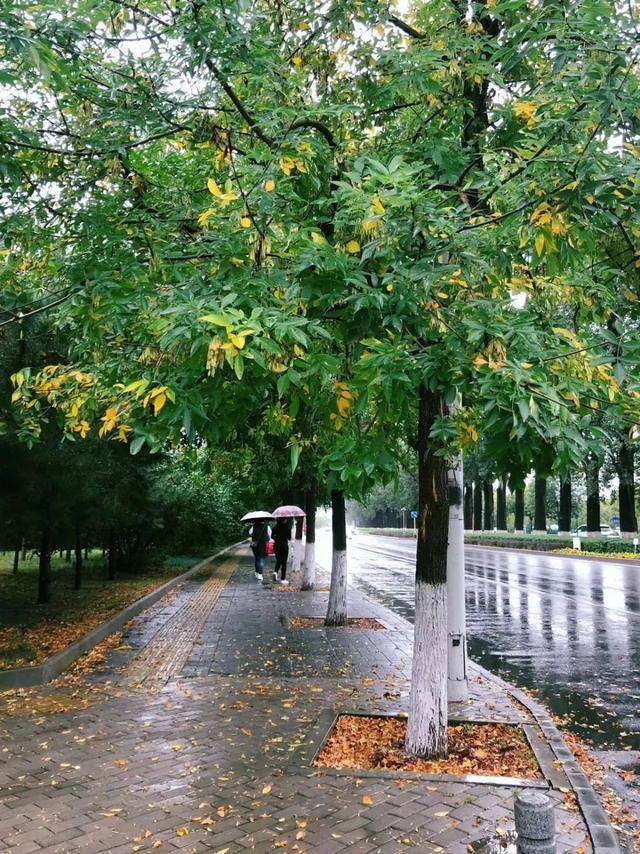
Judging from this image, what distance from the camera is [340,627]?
12047 millimetres

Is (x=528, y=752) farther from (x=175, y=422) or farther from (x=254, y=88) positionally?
(x=254, y=88)

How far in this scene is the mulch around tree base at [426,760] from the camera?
5406 millimetres

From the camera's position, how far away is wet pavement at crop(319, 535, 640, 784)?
7.24 meters

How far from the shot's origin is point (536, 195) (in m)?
4.36

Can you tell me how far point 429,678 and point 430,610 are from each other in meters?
0.54

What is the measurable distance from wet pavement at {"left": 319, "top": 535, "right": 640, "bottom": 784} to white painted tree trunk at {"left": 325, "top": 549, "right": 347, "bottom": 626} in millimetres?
2224

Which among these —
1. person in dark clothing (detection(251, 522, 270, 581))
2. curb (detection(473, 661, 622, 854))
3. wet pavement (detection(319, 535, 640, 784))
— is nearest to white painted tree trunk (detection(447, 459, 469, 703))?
curb (detection(473, 661, 622, 854))

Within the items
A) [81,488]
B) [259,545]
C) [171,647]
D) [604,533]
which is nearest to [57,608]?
[81,488]

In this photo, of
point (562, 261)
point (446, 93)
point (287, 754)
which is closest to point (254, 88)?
point (446, 93)

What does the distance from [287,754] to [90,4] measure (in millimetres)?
5727

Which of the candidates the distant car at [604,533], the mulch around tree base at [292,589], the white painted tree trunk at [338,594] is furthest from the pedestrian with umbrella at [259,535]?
the distant car at [604,533]

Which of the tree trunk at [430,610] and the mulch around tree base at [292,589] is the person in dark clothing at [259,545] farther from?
the tree trunk at [430,610]

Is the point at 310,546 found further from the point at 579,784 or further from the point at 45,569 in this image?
the point at 579,784

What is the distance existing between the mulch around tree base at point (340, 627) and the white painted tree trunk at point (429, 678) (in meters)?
6.42
